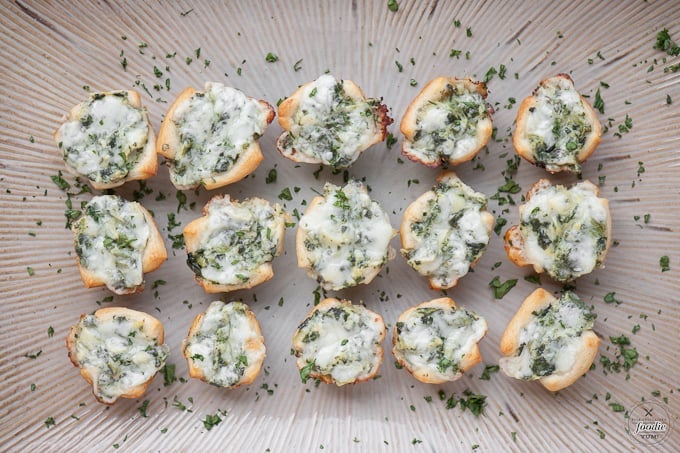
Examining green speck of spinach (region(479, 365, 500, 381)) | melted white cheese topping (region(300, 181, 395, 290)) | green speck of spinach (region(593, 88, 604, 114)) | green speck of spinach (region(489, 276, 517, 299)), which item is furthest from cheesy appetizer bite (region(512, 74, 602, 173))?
green speck of spinach (region(479, 365, 500, 381))

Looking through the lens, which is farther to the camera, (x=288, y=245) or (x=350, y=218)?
(x=288, y=245)

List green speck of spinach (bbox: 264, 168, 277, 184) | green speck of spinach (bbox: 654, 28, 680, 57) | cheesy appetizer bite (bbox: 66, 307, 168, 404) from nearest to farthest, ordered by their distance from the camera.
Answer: cheesy appetizer bite (bbox: 66, 307, 168, 404) → green speck of spinach (bbox: 654, 28, 680, 57) → green speck of spinach (bbox: 264, 168, 277, 184)

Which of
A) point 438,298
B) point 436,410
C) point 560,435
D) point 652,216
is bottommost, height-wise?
point 560,435

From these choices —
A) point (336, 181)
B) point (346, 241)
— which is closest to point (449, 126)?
point (336, 181)

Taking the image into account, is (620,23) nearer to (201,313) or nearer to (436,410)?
(436,410)

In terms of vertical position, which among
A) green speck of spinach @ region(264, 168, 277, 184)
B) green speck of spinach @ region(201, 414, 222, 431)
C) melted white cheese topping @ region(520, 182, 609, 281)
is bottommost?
green speck of spinach @ region(201, 414, 222, 431)

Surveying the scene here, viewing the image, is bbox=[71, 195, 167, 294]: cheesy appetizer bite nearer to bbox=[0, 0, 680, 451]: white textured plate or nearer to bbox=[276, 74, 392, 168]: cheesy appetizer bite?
bbox=[0, 0, 680, 451]: white textured plate

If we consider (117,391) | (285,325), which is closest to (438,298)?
(285,325)
